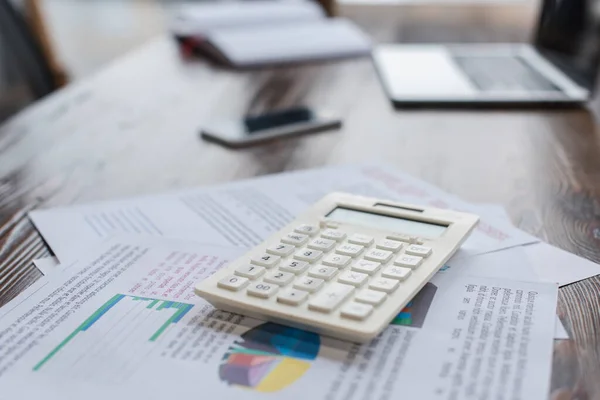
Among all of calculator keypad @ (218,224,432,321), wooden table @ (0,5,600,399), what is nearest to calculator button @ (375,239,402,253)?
calculator keypad @ (218,224,432,321)

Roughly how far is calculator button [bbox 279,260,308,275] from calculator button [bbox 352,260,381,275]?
0.03m

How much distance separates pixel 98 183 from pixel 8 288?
0.22 m

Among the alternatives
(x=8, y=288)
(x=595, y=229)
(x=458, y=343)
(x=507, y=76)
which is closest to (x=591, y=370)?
(x=458, y=343)

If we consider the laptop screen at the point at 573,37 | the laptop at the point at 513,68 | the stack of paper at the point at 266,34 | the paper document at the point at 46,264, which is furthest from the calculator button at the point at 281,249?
the stack of paper at the point at 266,34

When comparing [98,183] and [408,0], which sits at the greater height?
[408,0]

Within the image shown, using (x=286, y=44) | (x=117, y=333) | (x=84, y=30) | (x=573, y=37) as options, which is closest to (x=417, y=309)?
(x=117, y=333)

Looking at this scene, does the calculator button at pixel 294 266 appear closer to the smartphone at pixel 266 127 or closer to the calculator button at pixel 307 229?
the calculator button at pixel 307 229

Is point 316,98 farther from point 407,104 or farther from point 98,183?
point 98,183

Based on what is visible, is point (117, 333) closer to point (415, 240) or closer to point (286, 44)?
point (415, 240)

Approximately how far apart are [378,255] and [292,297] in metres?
0.07

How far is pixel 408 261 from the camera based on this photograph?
0.42 metres

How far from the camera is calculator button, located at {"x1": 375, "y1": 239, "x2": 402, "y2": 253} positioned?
438 millimetres

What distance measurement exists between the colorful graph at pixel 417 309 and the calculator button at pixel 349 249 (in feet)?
0.15

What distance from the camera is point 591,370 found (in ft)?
1.17
